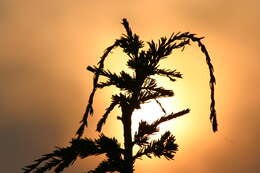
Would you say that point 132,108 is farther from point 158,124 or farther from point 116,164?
point 116,164

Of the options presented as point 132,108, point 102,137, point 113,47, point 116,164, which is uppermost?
point 113,47

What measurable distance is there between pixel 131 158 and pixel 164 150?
18.1 inches

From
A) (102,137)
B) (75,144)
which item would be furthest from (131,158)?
(75,144)

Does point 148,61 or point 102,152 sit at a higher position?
point 148,61

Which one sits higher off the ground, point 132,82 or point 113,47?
point 113,47

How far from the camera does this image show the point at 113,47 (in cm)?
468

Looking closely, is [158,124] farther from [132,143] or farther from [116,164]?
[116,164]

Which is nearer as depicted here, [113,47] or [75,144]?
[75,144]

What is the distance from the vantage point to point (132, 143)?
4543mm

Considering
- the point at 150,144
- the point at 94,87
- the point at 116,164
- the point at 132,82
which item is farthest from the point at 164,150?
the point at 94,87

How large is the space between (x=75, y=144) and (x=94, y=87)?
0.83 meters

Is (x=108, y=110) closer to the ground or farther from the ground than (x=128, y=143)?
farther from the ground

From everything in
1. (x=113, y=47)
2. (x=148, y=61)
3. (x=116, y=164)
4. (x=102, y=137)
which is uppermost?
(x=113, y=47)

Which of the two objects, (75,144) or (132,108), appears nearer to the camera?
(75,144)
